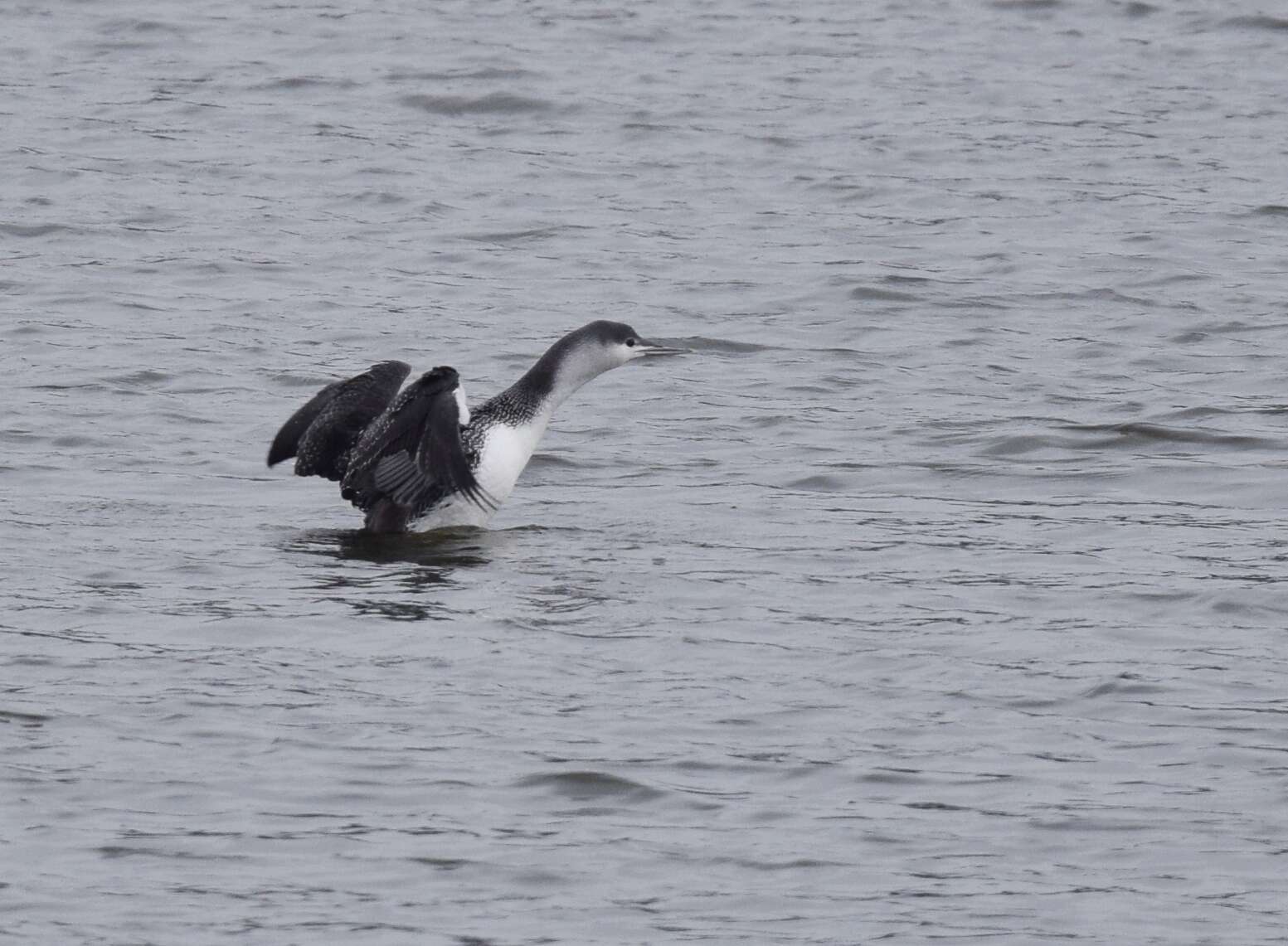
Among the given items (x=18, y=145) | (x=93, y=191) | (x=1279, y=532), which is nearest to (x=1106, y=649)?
(x=1279, y=532)

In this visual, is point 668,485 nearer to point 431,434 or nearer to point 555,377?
point 555,377

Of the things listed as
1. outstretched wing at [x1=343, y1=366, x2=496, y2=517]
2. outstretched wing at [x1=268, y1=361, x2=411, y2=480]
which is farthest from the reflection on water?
outstretched wing at [x1=268, y1=361, x2=411, y2=480]

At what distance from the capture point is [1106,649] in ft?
24.6

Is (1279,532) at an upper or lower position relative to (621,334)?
lower

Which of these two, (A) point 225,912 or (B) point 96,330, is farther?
(B) point 96,330

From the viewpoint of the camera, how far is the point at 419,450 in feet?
29.0

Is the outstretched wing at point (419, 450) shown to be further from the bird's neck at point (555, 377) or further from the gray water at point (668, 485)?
the bird's neck at point (555, 377)

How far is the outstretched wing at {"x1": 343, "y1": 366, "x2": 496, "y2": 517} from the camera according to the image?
8.76m

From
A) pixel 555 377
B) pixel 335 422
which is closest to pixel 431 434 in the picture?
pixel 335 422

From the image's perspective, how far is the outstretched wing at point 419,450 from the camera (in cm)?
876

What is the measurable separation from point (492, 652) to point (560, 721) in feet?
2.50

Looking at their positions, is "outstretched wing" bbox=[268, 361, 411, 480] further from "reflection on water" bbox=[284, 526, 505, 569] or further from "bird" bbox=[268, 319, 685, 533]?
"reflection on water" bbox=[284, 526, 505, 569]

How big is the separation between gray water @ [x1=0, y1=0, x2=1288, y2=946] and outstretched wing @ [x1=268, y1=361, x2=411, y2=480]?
228 millimetres

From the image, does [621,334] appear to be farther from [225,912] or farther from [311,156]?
[311,156]
